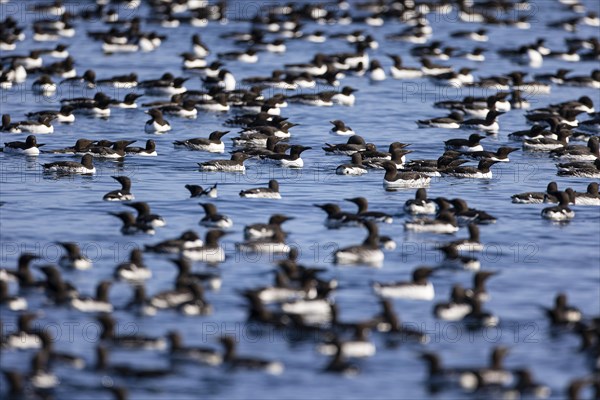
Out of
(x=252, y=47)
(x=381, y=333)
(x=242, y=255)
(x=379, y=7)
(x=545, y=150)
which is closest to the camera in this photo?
(x=381, y=333)

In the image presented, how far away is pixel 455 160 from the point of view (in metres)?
34.5

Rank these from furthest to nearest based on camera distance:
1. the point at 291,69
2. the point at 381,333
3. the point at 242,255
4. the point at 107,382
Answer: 1. the point at 291,69
2. the point at 242,255
3. the point at 381,333
4. the point at 107,382

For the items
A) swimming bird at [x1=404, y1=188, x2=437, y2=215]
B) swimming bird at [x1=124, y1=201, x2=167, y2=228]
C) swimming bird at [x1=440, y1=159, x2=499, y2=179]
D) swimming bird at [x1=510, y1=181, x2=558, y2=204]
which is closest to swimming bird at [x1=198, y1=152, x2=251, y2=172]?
swimming bird at [x1=440, y1=159, x2=499, y2=179]

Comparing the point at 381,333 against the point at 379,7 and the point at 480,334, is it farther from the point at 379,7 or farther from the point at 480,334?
the point at 379,7

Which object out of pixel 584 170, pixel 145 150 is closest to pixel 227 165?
pixel 145 150

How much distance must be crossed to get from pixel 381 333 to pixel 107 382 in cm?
441

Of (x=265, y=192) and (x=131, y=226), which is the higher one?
(x=131, y=226)

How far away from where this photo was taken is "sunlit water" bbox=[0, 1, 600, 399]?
18875 mm

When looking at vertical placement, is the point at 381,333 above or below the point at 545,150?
above

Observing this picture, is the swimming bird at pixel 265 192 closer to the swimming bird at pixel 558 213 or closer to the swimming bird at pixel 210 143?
the swimming bird at pixel 558 213

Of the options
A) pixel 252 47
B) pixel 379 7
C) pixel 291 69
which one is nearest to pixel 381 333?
pixel 291 69

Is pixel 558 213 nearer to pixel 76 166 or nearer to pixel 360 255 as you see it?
pixel 360 255

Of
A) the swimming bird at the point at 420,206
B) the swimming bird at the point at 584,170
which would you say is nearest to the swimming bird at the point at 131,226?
the swimming bird at the point at 420,206

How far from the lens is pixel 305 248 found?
2608 cm
